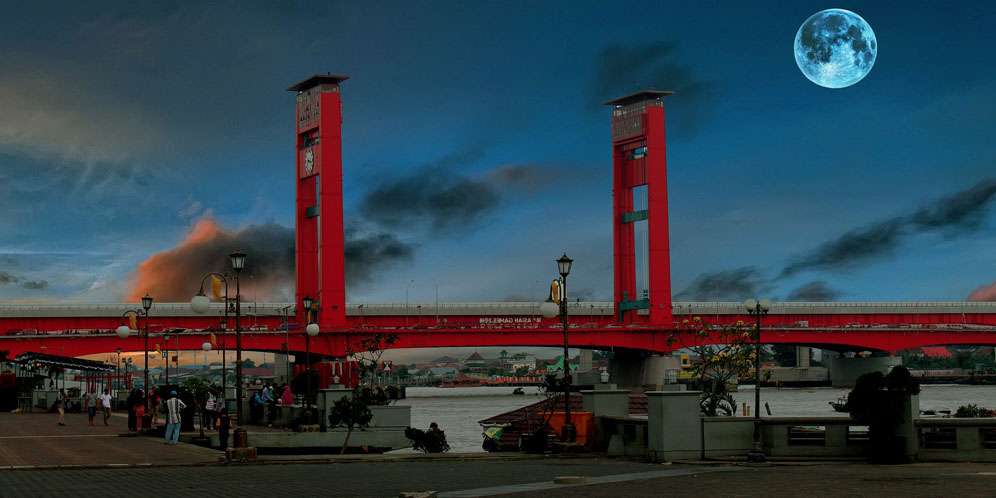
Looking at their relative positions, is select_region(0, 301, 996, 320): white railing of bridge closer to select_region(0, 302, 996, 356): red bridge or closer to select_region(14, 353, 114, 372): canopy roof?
select_region(0, 302, 996, 356): red bridge

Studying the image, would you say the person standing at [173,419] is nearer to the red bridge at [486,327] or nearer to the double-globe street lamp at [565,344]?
the double-globe street lamp at [565,344]

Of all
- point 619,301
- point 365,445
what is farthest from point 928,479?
point 619,301

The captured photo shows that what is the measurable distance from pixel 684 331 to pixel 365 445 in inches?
2940

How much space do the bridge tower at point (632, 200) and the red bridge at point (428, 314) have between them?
112 mm

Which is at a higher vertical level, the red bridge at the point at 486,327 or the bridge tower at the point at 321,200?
the bridge tower at the point at 321,200

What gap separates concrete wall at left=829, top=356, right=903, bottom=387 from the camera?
134375 millimetres

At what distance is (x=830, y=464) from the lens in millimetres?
27641

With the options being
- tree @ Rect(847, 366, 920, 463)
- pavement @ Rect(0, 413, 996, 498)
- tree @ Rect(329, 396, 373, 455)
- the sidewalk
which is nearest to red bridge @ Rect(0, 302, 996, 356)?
the sidewalk

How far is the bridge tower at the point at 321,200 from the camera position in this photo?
347 ft

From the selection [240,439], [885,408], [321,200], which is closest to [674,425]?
[885,408]

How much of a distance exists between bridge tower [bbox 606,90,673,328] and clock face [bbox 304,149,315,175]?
30.4m

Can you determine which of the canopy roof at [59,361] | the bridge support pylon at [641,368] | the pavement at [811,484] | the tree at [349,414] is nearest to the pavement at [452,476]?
the pavement at [811,484]

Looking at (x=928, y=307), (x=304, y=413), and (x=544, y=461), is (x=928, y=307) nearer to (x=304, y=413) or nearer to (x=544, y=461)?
(x=304, y=413)

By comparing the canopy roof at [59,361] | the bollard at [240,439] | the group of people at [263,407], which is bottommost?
the group of people at [263,407]
